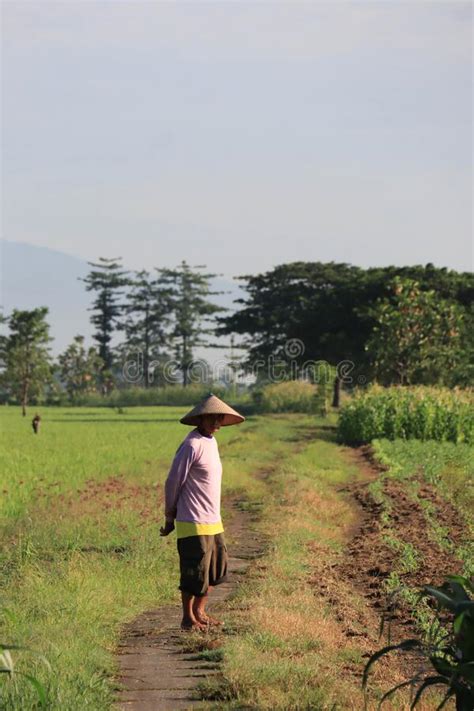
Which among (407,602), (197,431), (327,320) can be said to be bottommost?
(407,602)

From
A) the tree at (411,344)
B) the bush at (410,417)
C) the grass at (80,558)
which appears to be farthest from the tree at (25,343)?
the grass at (80,558)

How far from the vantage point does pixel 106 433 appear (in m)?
43.8

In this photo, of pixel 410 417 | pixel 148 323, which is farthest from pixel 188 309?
pixel 410 417

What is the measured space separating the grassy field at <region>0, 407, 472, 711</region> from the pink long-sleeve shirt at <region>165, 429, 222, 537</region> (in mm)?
986

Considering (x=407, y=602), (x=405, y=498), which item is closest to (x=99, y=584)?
(x=407, y=602)

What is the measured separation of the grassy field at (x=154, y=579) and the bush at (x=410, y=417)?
357 inches

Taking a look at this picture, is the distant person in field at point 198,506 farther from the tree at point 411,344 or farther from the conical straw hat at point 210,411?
the tree at point 411,344

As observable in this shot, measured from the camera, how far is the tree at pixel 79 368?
98.5 m

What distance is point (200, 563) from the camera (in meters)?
10.2

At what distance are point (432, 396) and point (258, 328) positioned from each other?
37924 mm

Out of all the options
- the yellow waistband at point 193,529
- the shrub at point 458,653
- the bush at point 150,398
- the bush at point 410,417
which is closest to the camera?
the shrub at point 458,653

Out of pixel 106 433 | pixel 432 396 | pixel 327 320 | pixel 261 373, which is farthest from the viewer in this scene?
pixel 261 373

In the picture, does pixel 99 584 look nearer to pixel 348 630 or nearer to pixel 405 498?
pixel 348 630

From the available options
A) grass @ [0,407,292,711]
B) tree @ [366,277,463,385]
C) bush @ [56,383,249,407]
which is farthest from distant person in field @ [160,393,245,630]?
bush @ [56,383,249,407]
